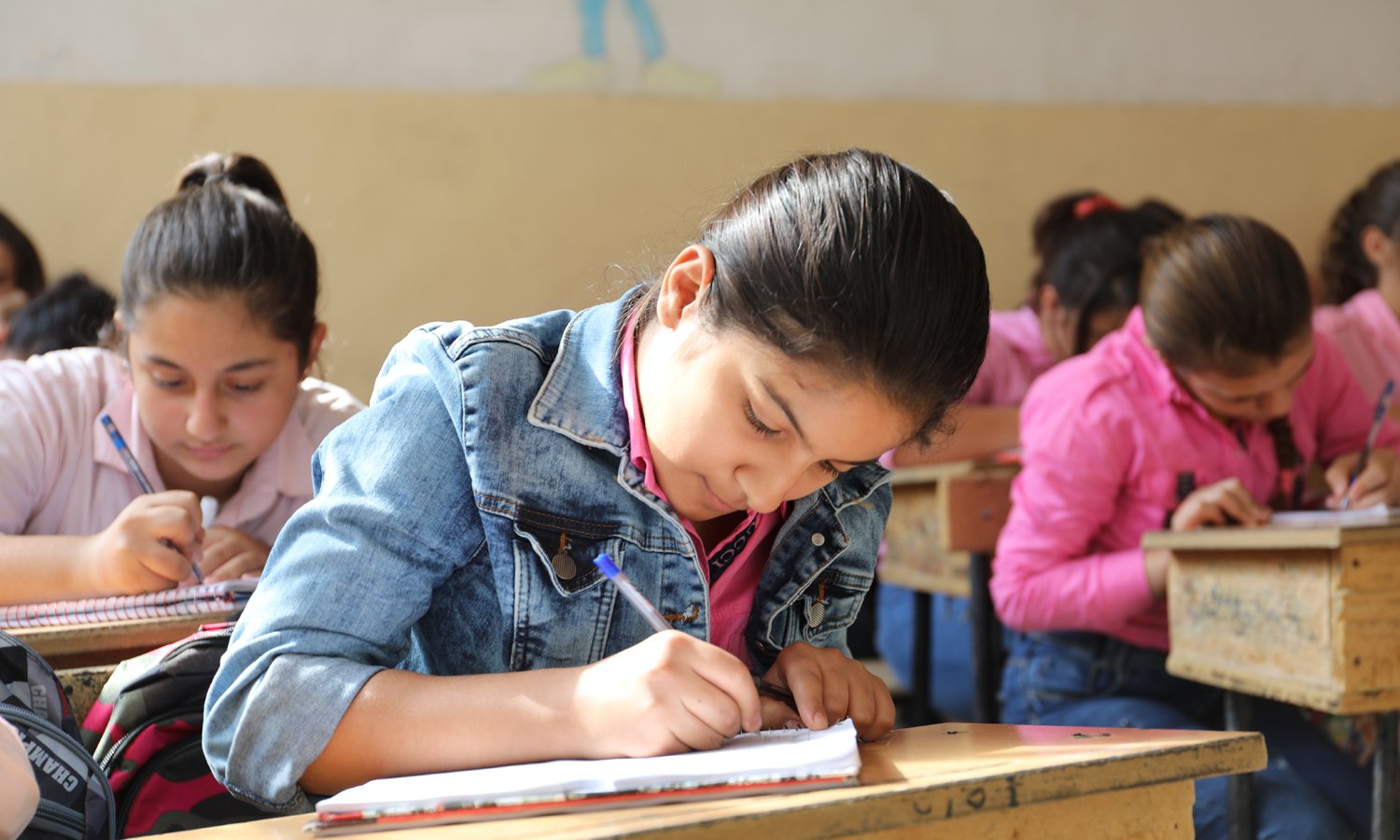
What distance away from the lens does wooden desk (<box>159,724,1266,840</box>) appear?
0.60 m

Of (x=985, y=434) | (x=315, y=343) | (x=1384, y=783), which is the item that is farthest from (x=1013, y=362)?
(x=315, y=343)

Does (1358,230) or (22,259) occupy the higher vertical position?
(1358,230)

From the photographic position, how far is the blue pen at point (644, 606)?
90 cm

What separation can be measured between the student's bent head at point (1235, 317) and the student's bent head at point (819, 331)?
3.86 ft

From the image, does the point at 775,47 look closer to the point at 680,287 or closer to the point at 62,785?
the point at 680,287

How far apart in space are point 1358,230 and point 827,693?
2930mm

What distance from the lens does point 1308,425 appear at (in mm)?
2217

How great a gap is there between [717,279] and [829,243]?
0.10 m

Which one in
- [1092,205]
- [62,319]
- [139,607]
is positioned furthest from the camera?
[1092,205]

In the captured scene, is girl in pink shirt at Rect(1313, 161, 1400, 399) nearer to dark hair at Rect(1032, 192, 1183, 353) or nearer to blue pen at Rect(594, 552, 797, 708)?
dark hair at Rect(1032, 192, 1183, 353)

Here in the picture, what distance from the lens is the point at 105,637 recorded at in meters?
1.24

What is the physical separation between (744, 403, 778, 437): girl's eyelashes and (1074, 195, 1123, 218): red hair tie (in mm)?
2186

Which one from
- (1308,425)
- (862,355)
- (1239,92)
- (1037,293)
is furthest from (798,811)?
(1239,92)

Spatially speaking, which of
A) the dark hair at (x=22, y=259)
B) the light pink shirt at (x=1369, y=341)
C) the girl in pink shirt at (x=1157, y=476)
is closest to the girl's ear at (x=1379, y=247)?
the light pink shirt at (x=1369, y=341)
